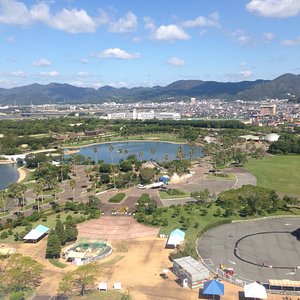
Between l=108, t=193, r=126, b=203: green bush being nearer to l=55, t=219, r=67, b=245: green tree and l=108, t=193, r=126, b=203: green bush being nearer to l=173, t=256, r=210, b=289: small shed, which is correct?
l=55, t=219, r=67, b=245: green tree

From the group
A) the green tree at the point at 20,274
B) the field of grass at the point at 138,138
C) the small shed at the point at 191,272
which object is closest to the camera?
the green tree at the point at 20,274

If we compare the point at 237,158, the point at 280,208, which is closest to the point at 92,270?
the point at 280,208

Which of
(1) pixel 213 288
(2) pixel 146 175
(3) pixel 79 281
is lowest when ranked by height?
(2) pixel 146 175

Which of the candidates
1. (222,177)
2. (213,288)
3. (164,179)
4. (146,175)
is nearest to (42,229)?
(213,288)

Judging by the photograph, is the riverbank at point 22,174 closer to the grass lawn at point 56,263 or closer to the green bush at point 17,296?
the grass lawn at point 56,263

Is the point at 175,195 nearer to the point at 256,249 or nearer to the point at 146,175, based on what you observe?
the point at 146,175

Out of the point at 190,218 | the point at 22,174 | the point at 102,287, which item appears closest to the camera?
the point at 102,287

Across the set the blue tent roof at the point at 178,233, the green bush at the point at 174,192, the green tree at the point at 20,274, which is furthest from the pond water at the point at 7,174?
the blue tent roof at the point at 178,233

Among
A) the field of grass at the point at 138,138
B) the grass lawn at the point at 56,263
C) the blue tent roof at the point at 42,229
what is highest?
the blue tent roof at the point at 42,229

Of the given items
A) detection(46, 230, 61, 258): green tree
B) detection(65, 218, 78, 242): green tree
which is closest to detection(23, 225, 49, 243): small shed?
detection(65, 218, 78, 242): green tree
